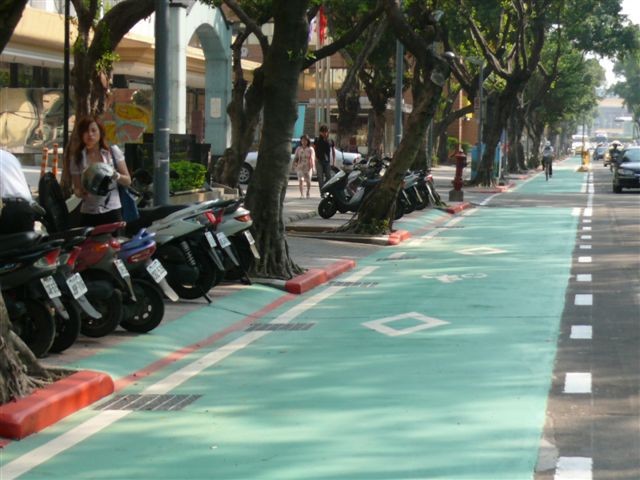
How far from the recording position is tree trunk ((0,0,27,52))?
8.68 m

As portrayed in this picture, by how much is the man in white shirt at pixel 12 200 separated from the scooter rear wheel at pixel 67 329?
67 cm

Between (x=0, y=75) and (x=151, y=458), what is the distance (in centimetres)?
3544

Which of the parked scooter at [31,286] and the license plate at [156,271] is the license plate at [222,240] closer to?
the license plate at [156,271]

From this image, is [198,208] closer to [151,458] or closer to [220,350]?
[220,350]

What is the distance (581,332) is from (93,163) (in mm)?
4658

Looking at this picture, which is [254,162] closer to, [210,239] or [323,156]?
[323,156]

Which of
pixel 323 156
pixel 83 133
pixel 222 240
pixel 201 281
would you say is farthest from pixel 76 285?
pixel 323 156

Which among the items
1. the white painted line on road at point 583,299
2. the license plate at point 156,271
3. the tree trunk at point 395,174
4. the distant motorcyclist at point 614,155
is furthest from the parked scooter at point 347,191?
the distant motorcyclist at point 614,155

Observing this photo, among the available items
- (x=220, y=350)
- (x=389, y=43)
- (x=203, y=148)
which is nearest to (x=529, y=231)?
(x=203, y=148)

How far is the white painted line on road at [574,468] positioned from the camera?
678cm

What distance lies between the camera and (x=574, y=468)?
6.95 meters

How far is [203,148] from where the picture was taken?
1086 inches

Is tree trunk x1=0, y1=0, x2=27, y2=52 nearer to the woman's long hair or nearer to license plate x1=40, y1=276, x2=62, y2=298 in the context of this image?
license plate x1=40, y1=276, x2=62, y2=298

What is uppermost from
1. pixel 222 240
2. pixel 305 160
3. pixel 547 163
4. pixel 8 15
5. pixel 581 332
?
pixel 8 15
